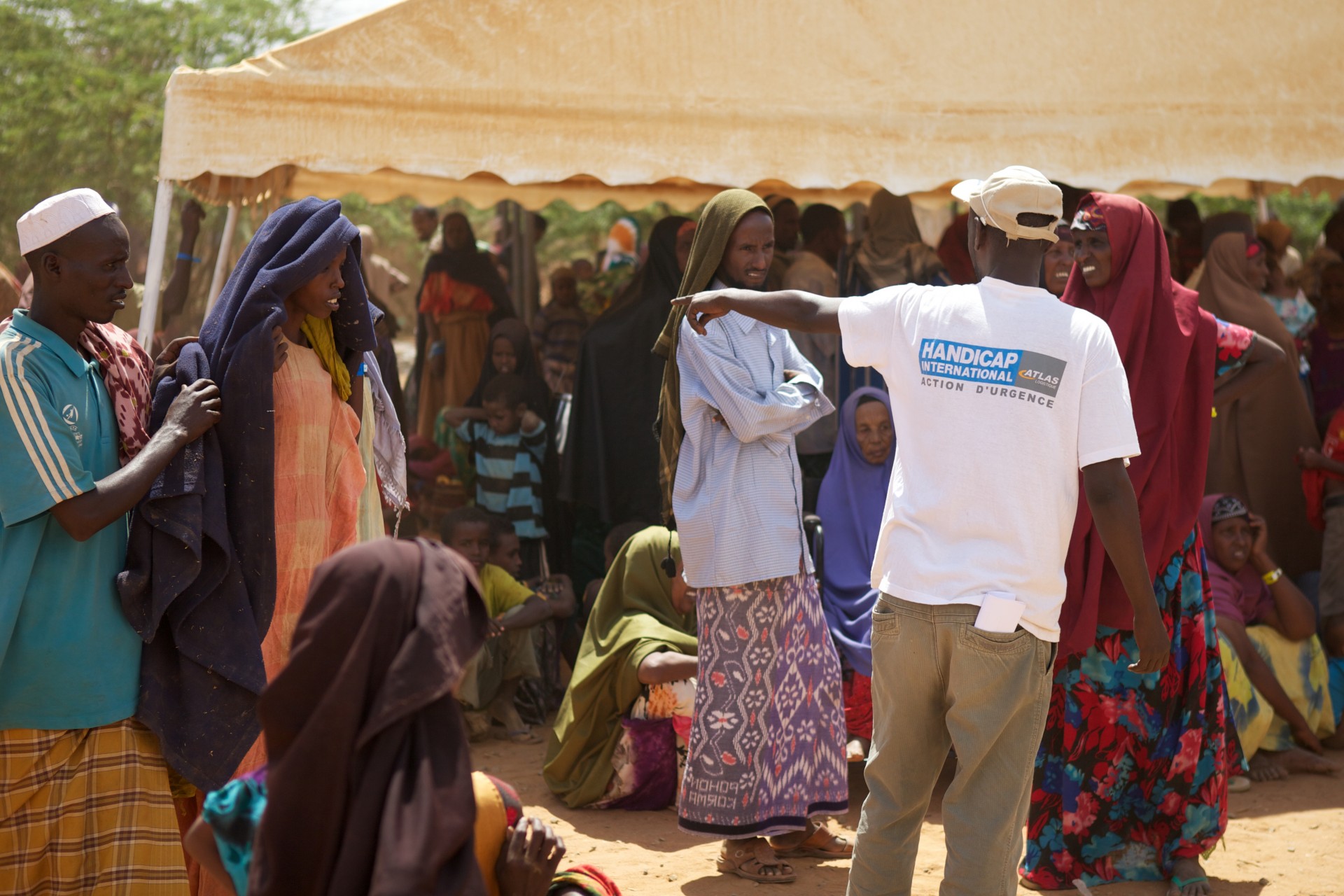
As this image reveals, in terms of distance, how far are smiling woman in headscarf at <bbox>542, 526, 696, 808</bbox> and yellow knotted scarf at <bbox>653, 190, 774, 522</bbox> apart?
0.84 m

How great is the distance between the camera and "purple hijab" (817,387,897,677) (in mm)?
5727

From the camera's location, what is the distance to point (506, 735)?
643cm

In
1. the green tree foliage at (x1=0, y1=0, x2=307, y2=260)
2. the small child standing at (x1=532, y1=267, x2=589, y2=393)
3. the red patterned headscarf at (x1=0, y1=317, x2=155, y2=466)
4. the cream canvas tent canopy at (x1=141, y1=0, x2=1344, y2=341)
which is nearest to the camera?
the red patterned headscarf at (x1=0, y1=317, x2=155, y2=466)

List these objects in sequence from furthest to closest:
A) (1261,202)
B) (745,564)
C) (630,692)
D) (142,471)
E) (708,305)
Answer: (1261,202)
(630,692)
(745,564)
(708,305)
(142,471)

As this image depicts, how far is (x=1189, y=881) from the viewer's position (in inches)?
167

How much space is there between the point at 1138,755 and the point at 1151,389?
1228 millimetres

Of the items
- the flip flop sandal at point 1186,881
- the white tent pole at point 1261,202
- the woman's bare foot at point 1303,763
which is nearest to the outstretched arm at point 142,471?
the flip flop sandal at point 1186,881

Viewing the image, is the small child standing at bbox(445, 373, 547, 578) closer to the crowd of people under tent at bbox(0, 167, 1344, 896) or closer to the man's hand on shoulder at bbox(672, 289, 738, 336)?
the crowd of people under tent at bbox(0, 167, 1344, 896)

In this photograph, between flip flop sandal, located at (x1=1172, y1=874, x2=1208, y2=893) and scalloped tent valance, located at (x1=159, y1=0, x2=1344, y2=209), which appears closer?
flip flop sandal, located at (x1=1172, y1=874, x2=1208, y2=893)

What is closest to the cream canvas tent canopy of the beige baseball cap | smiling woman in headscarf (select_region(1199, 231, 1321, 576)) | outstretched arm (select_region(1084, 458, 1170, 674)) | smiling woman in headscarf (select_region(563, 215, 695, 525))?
smiling woman in headscarf (select_region(1199, 231, 1321, 576))

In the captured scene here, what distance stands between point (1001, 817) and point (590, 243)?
16.8 m

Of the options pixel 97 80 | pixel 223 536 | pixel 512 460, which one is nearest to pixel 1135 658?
pixel 223 536

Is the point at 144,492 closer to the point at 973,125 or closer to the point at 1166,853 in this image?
the point at 1166,853

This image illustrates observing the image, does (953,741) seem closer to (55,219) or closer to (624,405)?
(55,219)
